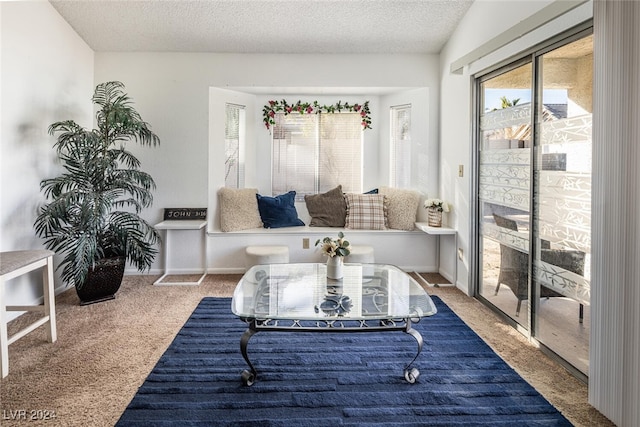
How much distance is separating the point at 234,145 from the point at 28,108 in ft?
6.93

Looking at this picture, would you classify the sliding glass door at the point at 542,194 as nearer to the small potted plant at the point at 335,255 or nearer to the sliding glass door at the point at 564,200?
the sliding glass door at the point at 564,200

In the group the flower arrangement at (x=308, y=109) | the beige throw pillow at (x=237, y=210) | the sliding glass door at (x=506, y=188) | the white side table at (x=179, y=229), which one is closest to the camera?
the sliding glass door at (x=506, y=188)

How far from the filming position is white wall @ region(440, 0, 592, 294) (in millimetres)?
2850

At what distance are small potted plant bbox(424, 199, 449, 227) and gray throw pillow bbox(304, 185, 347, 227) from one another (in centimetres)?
101

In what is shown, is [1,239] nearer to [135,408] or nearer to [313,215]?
[135,408]

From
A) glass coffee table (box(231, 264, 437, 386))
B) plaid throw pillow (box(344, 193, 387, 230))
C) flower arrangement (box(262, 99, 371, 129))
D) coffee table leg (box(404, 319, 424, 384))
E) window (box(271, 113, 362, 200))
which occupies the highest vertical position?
flower arrangement (box(262, 99, 371, 129))

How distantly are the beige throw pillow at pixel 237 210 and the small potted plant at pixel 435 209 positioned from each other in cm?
198

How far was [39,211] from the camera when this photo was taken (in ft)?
10.9

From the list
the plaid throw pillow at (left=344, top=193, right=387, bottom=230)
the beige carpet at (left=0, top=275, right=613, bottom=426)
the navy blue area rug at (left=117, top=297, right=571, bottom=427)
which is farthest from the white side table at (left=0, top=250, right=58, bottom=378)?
the plaid throw pillow at (left=344, top=193, right=387, bottom=230)

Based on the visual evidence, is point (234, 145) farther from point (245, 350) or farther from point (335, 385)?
point (335, 385)

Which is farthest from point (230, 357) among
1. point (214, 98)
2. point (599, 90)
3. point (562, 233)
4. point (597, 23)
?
point (214, 98)

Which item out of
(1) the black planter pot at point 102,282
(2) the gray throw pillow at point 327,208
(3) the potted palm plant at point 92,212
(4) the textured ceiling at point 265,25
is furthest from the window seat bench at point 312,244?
(4) the textured ceiling at point 265,25

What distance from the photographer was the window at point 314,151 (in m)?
5.04

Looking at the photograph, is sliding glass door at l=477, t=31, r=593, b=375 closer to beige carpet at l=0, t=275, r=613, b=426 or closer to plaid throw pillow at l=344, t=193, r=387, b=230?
beige carpet at l=0, t=275, r=613, b=426
